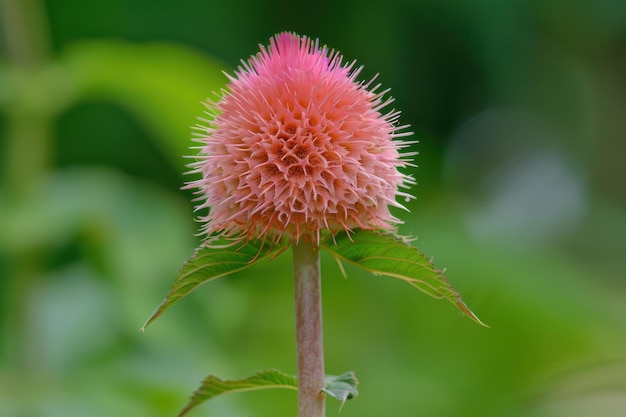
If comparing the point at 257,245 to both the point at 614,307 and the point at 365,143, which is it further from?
the point at 614,307

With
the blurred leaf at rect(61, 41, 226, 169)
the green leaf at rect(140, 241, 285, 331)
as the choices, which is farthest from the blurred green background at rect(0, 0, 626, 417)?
the green leaf at rect(140, 241, 285, 331)

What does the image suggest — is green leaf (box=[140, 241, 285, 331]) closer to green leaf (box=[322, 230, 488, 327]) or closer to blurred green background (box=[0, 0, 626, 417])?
green leaf (box=[322, 230, 488, 327])

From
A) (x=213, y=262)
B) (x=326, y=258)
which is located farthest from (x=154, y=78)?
(x=213, y=262)

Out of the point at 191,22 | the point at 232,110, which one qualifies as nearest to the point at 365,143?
the point at 232,110

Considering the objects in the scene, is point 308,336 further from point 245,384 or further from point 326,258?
point 326,258

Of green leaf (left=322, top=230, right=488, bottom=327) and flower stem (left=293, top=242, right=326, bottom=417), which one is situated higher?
green leaf (left=322, top=230, right=488, bottom=327)

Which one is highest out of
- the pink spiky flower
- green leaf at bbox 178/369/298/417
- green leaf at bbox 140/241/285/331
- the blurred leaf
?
the blurred leaf
